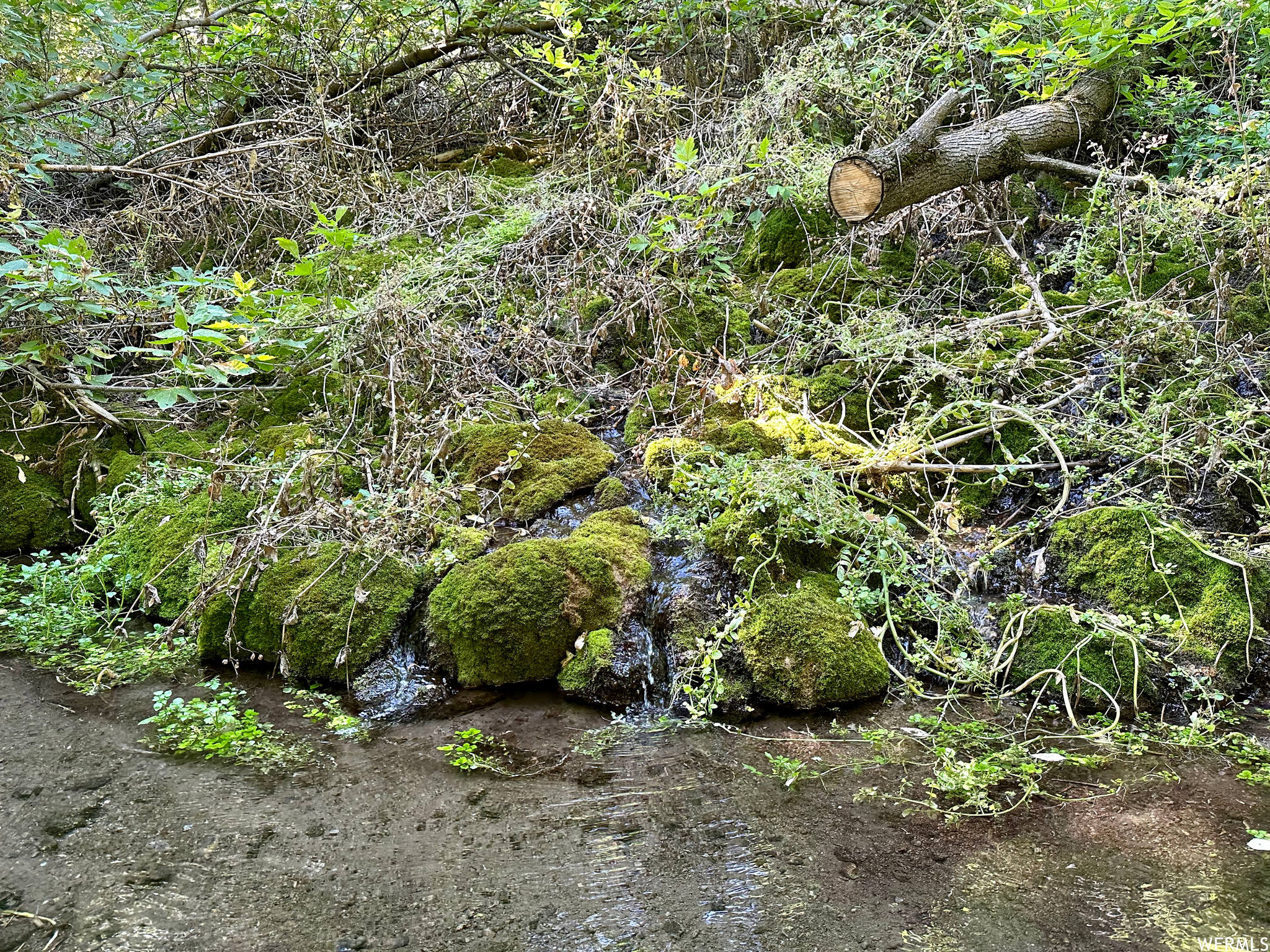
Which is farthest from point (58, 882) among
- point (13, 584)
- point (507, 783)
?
point (13, 584)

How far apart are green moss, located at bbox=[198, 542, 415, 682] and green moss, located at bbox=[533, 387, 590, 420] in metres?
1.77

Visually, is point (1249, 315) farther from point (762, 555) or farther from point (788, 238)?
point (762, 555)

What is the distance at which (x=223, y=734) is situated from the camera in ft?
11.3

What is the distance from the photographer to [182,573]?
182 inches

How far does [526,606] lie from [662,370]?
2.36 m

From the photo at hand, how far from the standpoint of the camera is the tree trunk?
18.3 feet

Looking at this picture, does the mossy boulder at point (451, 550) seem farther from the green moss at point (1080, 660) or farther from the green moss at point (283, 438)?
the green moss at point (1080, 660)

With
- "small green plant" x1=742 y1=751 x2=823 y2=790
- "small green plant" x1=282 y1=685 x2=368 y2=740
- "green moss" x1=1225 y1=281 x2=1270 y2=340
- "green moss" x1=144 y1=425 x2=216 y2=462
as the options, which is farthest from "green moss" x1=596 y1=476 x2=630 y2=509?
"green moss" x1=1225 y1=281 x2=1270 y2=340

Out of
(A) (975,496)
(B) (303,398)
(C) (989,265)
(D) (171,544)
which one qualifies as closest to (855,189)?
(C) (989,265)

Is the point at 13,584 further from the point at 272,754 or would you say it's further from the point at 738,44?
the point at 738,44

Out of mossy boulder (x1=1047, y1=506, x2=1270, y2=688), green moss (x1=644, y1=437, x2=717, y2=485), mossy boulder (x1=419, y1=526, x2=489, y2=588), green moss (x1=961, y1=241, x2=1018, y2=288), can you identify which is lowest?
mossy boulder (x1=1047, y1=506, x2=1270, y2=688)

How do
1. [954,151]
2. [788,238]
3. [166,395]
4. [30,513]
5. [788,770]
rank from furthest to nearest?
[788,238]
[954,151]
[30,513]
[166,395]
[788,770]

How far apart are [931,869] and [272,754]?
2.57m

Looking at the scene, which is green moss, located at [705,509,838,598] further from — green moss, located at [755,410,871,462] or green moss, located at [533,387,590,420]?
green moss, located at [533,387,590,420]
